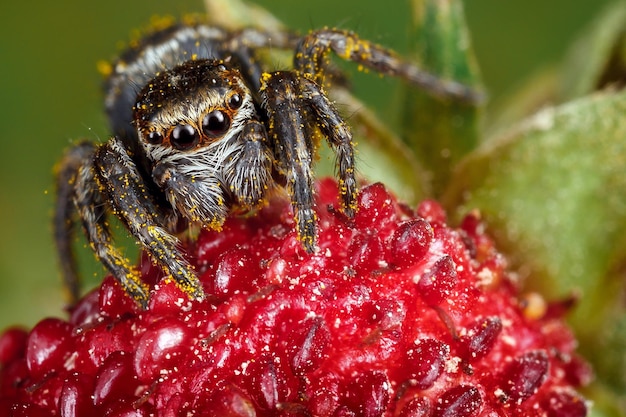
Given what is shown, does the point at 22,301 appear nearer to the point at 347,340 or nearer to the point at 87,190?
the point at 87,190

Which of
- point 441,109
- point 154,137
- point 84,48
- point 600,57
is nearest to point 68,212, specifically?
point 154,137

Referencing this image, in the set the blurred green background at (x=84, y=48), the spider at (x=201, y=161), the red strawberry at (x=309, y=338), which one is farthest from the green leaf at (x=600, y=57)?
the blurred green background at (x=84, y=48)

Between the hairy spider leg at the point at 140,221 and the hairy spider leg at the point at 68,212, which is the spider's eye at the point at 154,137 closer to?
the hairy spider leg at the point at 140,221

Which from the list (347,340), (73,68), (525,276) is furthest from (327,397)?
(73,68)

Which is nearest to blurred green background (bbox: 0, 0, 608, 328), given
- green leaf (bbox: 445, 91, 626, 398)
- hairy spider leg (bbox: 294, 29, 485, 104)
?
hairy spider leg (bbox: 294, 29, 485, 104)

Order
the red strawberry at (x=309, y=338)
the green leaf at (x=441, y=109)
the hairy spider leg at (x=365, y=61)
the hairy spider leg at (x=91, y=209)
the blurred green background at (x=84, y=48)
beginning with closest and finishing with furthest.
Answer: the red strawberry at (x=309, y=338) → the hairy spider leg at (x=91, y=209) → the hairy spider leg at (x=365, y=61) → the green leaf at (x=441, y=109) → the blurred green background at (x=84, y=48)
